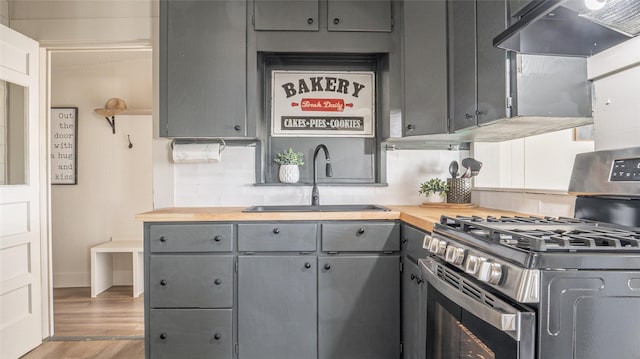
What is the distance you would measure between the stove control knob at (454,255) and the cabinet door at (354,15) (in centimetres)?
174

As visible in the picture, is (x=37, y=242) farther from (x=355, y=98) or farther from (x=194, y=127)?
(x=355, y=98)

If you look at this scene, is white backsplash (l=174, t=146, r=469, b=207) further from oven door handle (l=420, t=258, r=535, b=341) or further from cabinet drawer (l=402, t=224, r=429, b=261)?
oven door handle (l=420, t=258, r=535, b=341)

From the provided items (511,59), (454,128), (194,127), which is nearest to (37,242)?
(194,127)

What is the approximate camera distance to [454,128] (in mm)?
2277

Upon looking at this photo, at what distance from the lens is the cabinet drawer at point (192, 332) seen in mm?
2238

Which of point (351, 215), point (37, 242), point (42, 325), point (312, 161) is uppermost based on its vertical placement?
point (312, 161)

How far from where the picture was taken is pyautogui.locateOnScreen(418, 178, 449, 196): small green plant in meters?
2.71

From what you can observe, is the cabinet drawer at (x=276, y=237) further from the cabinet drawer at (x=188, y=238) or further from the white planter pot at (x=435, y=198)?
the white planter pot at (x=435, y=198)

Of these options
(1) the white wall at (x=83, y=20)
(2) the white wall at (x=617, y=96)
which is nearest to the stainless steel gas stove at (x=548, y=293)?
(2) the white wall at (x=617, y=96)

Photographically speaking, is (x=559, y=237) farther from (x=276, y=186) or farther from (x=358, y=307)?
(x=276, y=186)

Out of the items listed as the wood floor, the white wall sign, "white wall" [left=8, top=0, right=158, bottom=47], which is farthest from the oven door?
the white wall sign

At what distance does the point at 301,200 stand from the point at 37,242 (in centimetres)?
185

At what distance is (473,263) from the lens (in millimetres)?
Result: 1159

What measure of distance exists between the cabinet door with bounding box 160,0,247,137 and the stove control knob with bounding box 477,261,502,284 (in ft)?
5.87
